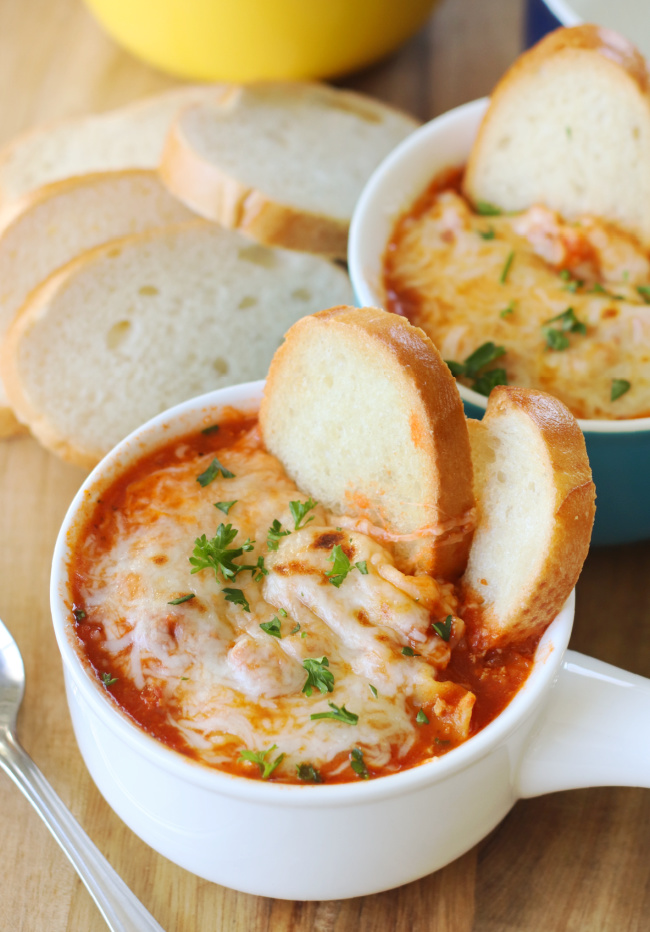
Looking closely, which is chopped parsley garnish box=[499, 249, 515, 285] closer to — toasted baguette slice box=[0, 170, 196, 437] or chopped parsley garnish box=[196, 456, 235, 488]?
chopped parsley garnish box=[196, 456, 235, 488]

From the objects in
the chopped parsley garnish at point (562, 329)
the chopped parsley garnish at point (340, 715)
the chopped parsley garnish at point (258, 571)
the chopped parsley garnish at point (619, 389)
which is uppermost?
the chopped parsley garnish at point (562, 329)

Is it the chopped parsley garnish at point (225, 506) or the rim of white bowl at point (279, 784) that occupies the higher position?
the chopped parsley garnish at point (225, 506)

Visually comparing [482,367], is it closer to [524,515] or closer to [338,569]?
[524,515]

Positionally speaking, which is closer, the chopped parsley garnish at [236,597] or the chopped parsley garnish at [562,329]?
the chopped parsley garnish at [236,597]

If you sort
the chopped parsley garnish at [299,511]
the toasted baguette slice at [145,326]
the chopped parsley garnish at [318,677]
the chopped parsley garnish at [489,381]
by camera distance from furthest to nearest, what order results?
the toasted baguette slice at [145,326] < the chopped parsley garnish at [489,381] < the chopped parsley garnish at [299,511] < the chopped parsley garnish at [318,677]

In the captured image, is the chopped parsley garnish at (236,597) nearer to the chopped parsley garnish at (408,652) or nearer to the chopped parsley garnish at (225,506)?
the chopped parsley garnish at (225,506)

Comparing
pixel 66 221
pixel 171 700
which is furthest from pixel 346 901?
pixel 66 221

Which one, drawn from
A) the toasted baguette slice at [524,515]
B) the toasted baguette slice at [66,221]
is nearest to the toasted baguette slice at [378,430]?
the toasted baguette slice at [524,515]

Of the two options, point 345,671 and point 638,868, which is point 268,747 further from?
point 638,868
